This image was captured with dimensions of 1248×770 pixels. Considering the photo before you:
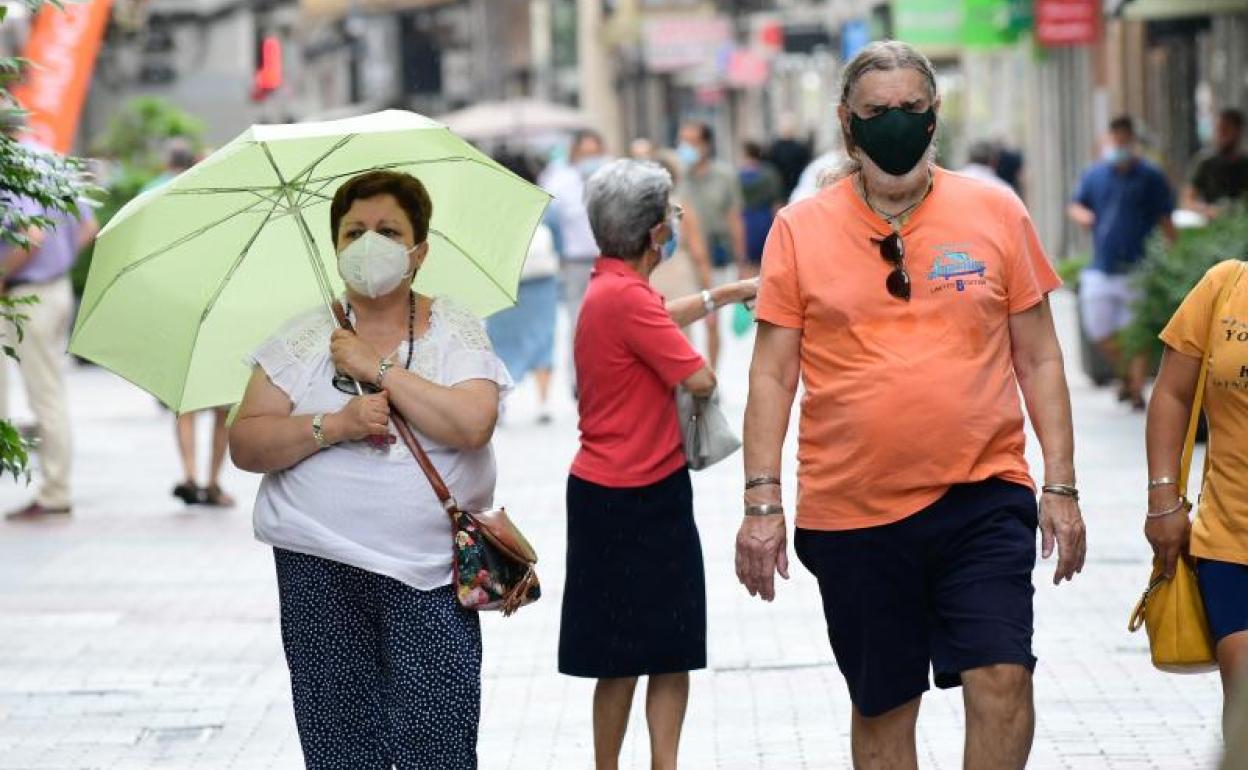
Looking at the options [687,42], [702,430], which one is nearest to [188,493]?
[702,430]

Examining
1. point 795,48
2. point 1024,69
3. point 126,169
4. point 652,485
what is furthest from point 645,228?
point 795,48

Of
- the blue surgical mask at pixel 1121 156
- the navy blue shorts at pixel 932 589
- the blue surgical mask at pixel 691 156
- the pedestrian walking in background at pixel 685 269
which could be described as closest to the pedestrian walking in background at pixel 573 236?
the pedestrian walking in background at pixel 685 269

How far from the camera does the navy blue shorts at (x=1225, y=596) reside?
226 inches

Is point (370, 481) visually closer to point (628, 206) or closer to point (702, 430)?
point (702, 430)

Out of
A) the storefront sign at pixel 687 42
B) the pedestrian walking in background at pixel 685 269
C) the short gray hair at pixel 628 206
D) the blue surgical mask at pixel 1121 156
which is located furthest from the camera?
the storefront sign at pixel 687 42

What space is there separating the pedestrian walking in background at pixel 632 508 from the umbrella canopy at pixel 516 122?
4183 cm

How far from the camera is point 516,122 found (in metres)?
49.0

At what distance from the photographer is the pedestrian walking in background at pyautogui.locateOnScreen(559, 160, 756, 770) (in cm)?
672

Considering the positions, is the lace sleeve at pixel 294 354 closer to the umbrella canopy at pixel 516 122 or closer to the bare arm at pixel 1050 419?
the bare arm at pixel 1050 419

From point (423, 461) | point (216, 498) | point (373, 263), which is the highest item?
point (373, 263)

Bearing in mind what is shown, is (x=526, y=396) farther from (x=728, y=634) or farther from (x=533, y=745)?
(x=533, y=745)

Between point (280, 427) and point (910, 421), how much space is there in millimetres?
1308

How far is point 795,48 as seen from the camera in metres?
54.1

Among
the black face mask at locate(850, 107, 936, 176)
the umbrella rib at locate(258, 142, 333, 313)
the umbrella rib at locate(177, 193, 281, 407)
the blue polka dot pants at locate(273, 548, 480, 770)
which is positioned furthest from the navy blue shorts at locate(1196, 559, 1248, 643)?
the umbrella rib at locate(177, 193, 281, 407)
